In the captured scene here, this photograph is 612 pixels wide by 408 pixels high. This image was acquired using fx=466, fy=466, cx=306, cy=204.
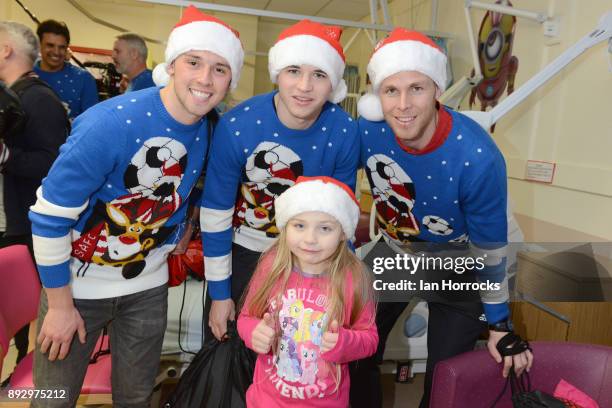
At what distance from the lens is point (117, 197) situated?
3.90ft

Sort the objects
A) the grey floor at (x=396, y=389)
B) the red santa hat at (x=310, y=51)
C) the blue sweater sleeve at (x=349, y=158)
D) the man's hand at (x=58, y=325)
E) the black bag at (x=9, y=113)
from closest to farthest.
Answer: the man's hand at (x=58, y=325)
the red santa hat at (x=310, y=51)
the blue sweater sleeve at (x=349, y=158)
the black bag at (x=9, y=113)
the grey floor at (x=396, y=389)

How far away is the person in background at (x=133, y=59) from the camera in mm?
3123

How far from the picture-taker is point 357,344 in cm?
115

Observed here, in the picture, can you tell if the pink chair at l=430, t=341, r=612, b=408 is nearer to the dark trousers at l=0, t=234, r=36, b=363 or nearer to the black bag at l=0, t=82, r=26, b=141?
the black bag at l=0, t=82, r=26, b=141

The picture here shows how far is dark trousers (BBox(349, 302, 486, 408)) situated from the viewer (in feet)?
4.81

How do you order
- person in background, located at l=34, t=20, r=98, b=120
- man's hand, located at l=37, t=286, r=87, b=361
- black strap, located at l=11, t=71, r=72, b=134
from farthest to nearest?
person in background, located at l=34, t=20, r=98, b=120 → black strap, located at l=11, t=71, r=72, b=134 → man's hand, located at l=37, t=286, r=87, b=361

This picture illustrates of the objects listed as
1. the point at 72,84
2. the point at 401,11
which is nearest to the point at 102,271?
the point at 72,84

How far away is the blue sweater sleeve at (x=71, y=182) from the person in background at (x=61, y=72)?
2182 millimetres

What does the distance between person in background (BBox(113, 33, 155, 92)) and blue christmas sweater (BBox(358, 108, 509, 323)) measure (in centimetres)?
216

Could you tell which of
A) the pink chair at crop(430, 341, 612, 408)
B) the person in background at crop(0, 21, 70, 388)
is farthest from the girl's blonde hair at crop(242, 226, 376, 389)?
the person in background at crop(0, 21, 70, 388)

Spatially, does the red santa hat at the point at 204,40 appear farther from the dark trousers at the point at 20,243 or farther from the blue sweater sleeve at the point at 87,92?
the blue sweater sleeve at the point at 87,92

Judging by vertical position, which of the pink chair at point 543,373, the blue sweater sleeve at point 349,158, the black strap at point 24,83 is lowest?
the pink chair at point 543,373

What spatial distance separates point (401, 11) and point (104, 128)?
463 cm

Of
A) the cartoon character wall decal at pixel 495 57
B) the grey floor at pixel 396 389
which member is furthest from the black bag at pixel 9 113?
the cartoon character wall decal at pixel 495 57
